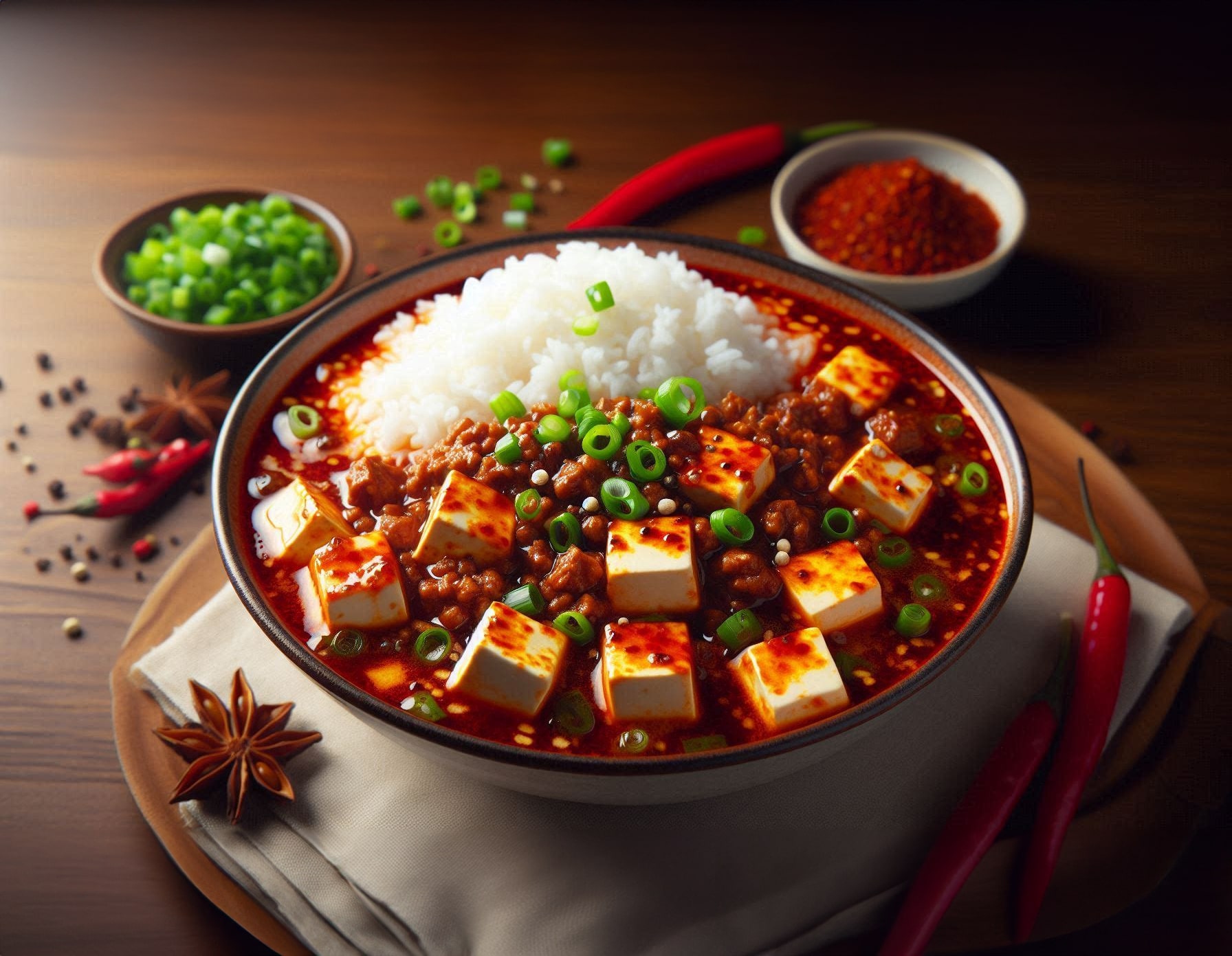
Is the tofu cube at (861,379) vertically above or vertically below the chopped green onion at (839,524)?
above

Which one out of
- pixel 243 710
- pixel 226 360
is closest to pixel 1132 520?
pixel 243 710

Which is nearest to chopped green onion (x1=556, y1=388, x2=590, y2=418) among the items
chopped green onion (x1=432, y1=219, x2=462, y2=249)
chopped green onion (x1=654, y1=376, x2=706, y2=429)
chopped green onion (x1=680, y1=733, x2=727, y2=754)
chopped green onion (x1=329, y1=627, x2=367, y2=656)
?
chopped green onion (x1=654, y1=376, x2=706, y2=429)

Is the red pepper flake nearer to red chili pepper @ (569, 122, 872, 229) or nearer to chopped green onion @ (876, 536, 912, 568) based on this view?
red chili pepper @ (569, 122, 872, 229)

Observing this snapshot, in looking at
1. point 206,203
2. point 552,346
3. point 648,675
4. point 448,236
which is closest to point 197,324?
point 206,203

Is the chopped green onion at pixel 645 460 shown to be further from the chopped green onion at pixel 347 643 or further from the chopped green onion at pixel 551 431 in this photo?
the chopped green onion at pixel 347 643

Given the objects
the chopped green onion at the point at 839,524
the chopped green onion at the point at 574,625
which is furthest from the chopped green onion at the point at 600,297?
the chopped green onion at the point at 574,625
